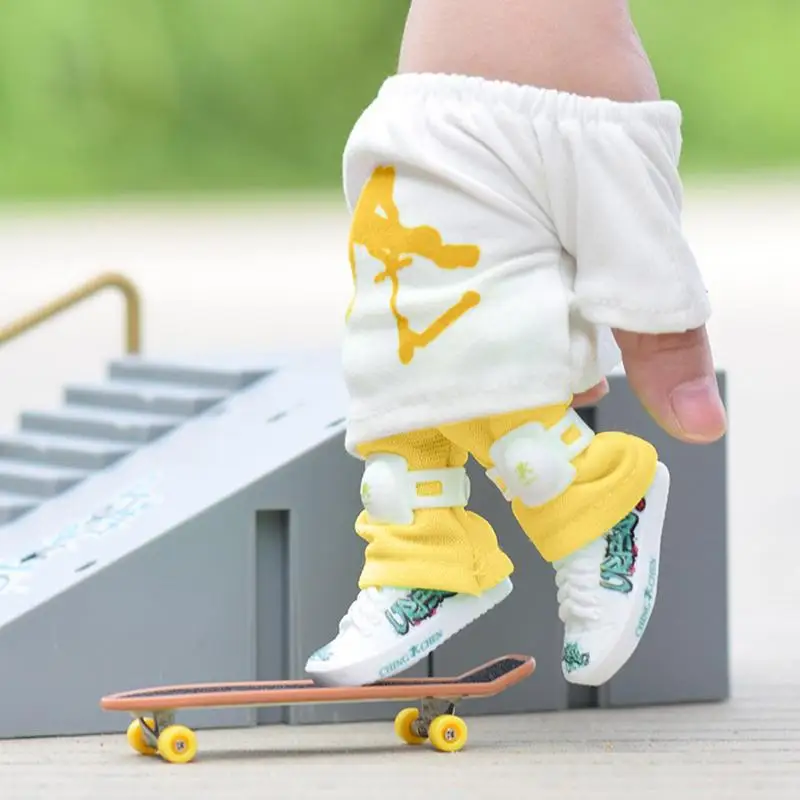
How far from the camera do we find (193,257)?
19703mm

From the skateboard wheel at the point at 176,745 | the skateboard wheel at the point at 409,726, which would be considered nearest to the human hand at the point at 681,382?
the skateboard wheel at the point at 409,726

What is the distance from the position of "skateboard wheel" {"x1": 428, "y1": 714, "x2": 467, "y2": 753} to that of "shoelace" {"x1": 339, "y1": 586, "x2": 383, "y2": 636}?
213 mm


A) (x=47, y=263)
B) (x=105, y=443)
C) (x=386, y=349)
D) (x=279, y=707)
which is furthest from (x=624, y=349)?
(x=47, y=263)

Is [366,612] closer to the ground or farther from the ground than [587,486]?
closer to the ground

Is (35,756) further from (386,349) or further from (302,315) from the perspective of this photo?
(302,315)

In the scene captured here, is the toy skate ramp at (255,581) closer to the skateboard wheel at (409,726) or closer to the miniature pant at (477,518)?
the skateboard wheel at (409,726)

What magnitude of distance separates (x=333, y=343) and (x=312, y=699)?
8685 millimetres

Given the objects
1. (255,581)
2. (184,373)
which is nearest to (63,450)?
(184,373)

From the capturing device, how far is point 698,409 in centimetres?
440

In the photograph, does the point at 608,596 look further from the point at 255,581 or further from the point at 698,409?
the point at 255,581

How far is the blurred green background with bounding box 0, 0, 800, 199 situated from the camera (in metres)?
25.3

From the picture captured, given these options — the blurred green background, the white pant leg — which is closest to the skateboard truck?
the white pant leg

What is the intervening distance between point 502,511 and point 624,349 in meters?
0.58

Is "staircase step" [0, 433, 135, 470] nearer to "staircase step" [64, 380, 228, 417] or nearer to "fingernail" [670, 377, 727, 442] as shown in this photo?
"staircase step" [64, 380, 228, 417]
